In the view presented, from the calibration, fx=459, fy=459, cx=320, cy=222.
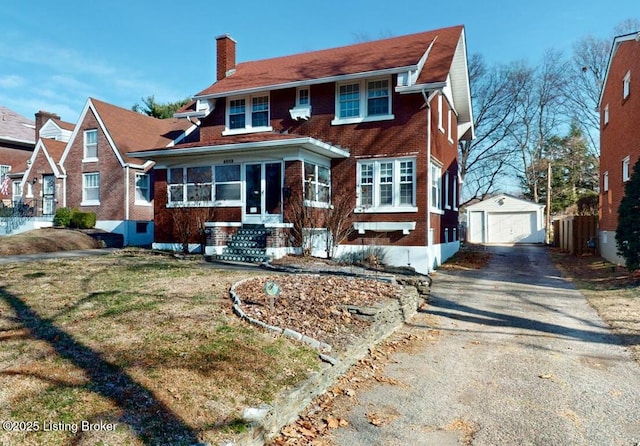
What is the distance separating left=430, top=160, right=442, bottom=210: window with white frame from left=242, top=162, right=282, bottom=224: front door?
17.4 feet

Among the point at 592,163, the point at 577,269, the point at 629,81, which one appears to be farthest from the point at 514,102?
the point at 577,269

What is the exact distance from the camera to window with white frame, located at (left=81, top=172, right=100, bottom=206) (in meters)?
23.5

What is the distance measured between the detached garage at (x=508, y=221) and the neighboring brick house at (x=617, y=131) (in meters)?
11.0

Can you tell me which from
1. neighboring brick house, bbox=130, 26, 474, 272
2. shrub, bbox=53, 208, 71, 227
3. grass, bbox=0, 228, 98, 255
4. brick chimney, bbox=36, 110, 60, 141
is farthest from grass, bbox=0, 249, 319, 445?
brick chimney, bbox=36, 110, 60, 141

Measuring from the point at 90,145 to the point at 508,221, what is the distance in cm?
2722

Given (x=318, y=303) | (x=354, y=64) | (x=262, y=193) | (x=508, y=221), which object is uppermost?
(x=354, y=64)

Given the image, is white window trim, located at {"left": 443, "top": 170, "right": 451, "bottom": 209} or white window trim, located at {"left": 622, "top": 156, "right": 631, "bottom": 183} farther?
white window trim, located at {"left": 443, "top": 170, "right": 451, "bottom": 209}

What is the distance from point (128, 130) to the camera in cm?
2464

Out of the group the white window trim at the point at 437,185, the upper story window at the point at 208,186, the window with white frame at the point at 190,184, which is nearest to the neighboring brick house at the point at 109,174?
the window with white frame at the point at 190,184

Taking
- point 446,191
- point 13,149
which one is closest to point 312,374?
point 446,191

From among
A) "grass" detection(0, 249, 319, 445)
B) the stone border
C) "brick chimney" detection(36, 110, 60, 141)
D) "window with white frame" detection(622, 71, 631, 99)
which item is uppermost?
"brick chimney" detection(36, 110, 60, 141)

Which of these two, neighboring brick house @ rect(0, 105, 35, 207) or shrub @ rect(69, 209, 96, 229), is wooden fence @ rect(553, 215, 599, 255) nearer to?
shrub @ rect(69, 209, 96, 229)

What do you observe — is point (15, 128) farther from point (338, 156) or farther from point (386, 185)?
point (386, 185)

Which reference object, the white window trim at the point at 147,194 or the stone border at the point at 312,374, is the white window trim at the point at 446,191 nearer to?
the stone border at the point at 312,374
